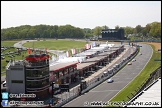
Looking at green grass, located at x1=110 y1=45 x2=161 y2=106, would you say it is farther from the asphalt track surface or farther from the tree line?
Answer: the tree line

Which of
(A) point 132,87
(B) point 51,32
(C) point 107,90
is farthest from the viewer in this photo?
(B) point 51,32

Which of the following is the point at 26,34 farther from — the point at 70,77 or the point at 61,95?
the point at 61,95

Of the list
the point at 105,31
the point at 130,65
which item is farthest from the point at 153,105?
the point at 105,31

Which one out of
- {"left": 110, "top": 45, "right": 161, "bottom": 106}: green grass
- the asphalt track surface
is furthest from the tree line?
the asphalt track surface

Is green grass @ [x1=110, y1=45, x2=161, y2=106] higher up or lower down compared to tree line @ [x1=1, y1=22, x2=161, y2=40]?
lower down

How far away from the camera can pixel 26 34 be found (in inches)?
5605

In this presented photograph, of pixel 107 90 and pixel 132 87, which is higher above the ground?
pixel 132 87

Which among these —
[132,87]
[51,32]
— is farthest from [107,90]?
[51,32]

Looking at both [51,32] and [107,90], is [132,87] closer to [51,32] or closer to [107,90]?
[107,90]

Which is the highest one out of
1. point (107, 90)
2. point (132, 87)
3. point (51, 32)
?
point (51, 32)

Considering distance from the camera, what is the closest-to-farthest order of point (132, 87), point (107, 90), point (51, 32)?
point (107, 90) → point (132, 87) → point (51, 32)

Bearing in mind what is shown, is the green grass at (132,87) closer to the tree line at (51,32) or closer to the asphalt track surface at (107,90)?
the asphalt track surface at (107,90)

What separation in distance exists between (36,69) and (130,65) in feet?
98.0

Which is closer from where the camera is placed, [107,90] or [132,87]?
[107,90]
